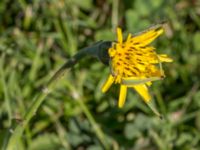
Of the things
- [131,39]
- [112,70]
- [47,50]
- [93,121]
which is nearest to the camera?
[112,70]

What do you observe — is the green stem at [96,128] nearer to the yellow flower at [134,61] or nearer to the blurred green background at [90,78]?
the blurred green background at [90,78]

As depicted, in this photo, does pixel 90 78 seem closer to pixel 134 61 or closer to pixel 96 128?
pixel 96 128

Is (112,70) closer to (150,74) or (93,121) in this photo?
(150,74)

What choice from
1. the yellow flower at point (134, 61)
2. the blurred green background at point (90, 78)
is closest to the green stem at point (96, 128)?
the blurred green background at point (90, 78)

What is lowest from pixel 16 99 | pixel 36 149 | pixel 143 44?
pixel 36 149

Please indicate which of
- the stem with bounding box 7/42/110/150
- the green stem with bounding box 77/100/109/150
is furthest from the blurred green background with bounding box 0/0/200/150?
the stem with bounding box 7/42/110/150

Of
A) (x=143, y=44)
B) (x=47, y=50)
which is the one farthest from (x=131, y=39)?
(x=47, y=50)

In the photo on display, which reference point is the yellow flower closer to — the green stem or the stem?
the stem

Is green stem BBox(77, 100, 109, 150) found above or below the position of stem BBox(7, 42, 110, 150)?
below

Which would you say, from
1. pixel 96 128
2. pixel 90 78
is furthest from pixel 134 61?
Answer: pixel 90 78
